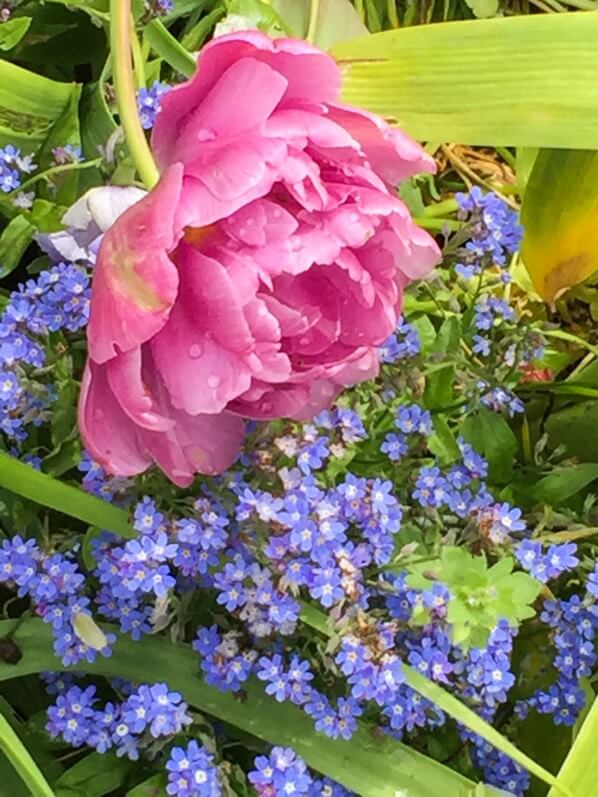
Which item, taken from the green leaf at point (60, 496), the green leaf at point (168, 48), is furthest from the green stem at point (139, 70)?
the green leaf at point (60, 496)

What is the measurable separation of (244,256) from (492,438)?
0.92 feet

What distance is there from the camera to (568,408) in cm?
79

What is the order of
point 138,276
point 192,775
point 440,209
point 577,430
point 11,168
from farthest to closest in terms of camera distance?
point 440,209 < point 577,430 < point 11,168 < point 192,775 < point 138,276

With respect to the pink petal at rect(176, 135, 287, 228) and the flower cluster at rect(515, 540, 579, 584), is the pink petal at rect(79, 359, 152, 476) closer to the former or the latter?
the pink petal at rect(176, 135, 287, 228)

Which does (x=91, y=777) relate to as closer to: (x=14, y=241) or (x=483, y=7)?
(x=14, y=241)

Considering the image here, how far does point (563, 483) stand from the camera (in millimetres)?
669

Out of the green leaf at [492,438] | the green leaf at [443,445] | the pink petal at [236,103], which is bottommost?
the green leaf at [492,438]

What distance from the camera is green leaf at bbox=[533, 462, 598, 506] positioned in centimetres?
67

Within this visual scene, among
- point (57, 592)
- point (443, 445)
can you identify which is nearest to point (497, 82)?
point (443, 445)

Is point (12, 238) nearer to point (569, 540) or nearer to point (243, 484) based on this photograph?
point (243, 484)

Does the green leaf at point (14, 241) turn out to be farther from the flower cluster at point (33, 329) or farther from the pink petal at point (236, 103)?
the pink petal at point (236, 103)

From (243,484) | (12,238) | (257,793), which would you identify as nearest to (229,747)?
(257,793)

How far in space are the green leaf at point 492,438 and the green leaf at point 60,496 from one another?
8.7 inches

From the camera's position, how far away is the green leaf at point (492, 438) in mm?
670
